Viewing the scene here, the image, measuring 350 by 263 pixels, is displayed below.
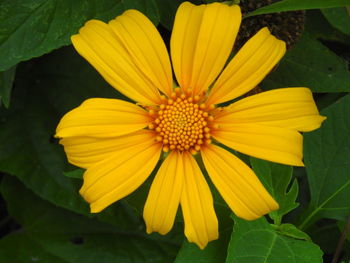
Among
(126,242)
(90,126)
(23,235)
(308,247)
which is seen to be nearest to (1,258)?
(23,235)

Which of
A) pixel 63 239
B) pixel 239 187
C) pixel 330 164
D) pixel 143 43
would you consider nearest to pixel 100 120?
pixel 143 43

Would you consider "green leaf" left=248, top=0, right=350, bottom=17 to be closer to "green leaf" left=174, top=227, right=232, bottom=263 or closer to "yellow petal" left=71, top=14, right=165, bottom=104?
"yellow petal" left=71, top=14, right=165, bottom=104

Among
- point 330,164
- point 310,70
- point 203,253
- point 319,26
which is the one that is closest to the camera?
point 203,253

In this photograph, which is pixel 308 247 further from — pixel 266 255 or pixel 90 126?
pixel 90 126

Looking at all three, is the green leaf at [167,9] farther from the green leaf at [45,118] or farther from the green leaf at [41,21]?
the green leaf at [45,118]

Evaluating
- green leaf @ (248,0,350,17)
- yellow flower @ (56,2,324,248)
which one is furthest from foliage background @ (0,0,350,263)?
yellow flower @ (56,2,324,248)

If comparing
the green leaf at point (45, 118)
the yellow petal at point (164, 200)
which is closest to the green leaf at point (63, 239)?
the green leaf at point (45, 118)

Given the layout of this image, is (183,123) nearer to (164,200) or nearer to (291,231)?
(164,200)
